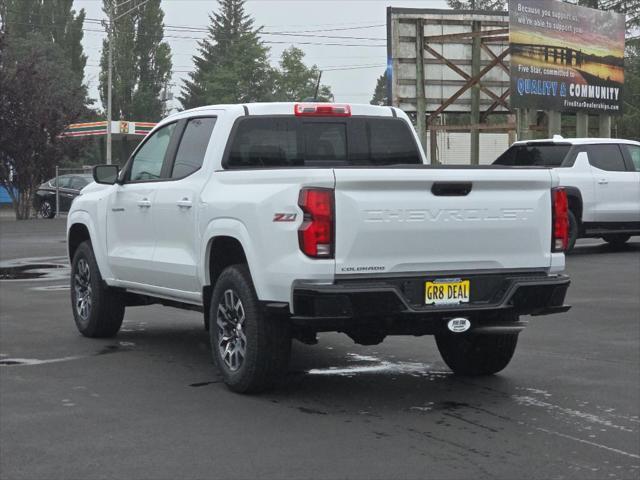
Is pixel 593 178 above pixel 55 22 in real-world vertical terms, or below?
below

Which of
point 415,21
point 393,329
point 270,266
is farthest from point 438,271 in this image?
point 415,21

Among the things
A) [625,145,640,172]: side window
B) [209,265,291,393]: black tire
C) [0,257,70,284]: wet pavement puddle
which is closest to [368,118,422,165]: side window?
[209,265,291,393]: black tire

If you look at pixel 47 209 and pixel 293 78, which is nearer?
pixel 47 209

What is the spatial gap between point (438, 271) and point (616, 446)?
5.33 feet

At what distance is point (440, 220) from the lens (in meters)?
7.66

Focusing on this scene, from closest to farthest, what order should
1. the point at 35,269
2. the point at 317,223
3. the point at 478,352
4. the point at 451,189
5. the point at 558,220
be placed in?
the point at 317,223 → the point at 451,189 → the point at 558,220 → the point at 478,352 → the point at 35,269

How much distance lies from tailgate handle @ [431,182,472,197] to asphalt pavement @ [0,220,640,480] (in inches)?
53.3

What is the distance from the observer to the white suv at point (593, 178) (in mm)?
19938

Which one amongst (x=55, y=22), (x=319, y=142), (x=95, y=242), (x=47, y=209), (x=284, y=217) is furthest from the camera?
(x=55, y=22)

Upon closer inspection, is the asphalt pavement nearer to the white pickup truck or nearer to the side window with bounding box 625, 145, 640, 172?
the white pickup truck

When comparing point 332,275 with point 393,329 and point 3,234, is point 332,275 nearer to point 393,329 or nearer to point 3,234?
point 393,329

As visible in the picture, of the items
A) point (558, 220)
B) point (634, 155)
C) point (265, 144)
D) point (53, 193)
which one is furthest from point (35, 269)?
point (53, 193)

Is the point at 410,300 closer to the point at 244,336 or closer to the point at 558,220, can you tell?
the point at 244,336

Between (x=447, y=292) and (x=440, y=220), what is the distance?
0.46 meters
